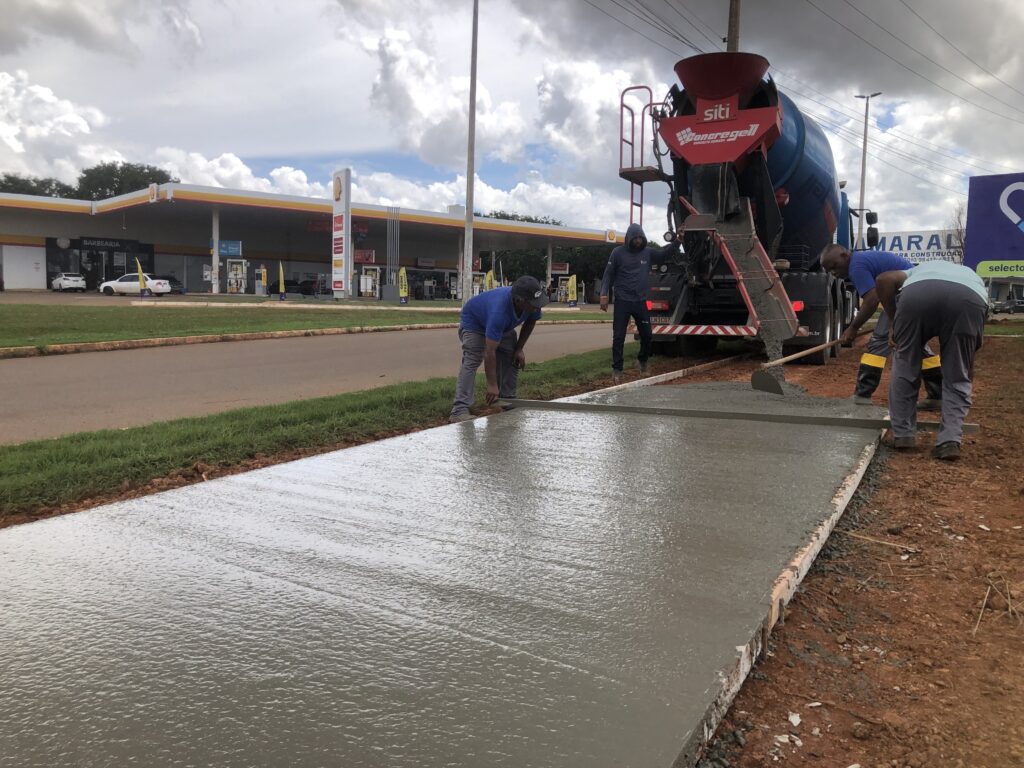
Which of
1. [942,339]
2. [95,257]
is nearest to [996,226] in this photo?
[942,339]

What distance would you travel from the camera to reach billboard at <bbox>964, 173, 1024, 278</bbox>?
1345 centimetres

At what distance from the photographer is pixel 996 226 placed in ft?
45.1

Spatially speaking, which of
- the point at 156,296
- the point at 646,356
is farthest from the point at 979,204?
the point at 156,296

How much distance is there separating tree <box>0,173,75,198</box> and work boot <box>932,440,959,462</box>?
2778 inches

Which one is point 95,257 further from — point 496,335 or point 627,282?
point 496,335

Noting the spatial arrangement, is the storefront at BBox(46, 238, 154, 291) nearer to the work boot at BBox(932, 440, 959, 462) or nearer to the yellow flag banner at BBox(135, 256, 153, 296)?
the yellow flag banner at BBox(135, 256, 153, 296)

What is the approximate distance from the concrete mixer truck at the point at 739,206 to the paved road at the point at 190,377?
114 inches

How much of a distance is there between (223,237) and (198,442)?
48180 mm

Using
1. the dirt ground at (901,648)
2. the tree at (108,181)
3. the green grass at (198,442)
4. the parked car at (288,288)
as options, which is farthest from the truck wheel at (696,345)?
the tree at (108,181)

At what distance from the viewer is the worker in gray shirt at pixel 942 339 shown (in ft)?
15.6

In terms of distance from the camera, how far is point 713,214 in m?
9.45

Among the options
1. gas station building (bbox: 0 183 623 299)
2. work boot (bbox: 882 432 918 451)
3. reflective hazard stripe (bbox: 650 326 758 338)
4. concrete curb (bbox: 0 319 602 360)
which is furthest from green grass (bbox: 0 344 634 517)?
gas station building (bbox: 0 183 623 299)

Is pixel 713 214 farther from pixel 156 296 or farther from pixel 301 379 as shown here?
pixel 156 296

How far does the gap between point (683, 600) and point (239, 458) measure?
342 centimetres
